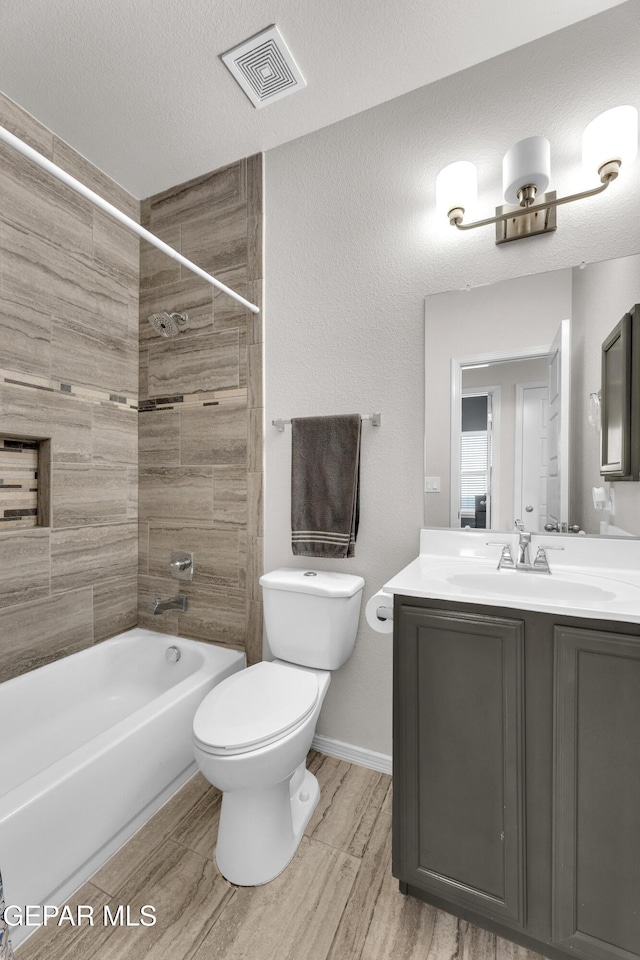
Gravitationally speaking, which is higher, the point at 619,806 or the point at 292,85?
the point at 292,85

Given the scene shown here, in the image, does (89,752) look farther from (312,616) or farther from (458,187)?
(458,187)

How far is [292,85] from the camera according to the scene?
1.64 m

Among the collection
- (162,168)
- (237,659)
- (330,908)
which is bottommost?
(330,908)

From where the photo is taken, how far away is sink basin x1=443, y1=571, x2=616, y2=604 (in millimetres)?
1205

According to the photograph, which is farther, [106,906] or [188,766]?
[188,766]

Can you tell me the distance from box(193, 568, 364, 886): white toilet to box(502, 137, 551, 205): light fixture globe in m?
1.46

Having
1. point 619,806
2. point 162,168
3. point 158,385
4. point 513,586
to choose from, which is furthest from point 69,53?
point 619,806

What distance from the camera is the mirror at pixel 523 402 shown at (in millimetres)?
1415

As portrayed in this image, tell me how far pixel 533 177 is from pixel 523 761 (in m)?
1.67

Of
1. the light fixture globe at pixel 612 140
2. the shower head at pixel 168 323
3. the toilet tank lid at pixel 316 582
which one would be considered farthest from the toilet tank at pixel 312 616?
the light fixture globe at pixel 612 140

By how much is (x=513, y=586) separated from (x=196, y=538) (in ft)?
4.73

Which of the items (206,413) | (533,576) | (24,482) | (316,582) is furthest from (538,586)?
(24,482)

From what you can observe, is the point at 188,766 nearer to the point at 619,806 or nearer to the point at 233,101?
the point at 619,806

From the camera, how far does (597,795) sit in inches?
38.2
